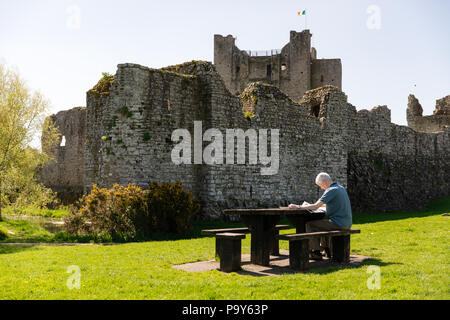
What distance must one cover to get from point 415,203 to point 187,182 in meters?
15.9

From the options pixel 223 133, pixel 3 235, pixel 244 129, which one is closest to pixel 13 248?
pixel 3 235

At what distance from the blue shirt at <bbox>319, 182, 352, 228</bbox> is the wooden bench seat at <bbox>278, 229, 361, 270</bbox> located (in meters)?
0.20

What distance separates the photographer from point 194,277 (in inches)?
243

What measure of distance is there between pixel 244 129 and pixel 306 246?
9.28 metres

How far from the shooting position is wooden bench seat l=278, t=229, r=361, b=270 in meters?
6.68

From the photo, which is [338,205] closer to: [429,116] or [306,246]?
[306,246]

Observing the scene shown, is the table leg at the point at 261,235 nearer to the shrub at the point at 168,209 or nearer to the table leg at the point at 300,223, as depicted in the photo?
the table leg at the point at 300,223

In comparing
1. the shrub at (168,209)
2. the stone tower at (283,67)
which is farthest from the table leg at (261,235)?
the stone tower at (283,67)

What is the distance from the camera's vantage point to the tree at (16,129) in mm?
14359

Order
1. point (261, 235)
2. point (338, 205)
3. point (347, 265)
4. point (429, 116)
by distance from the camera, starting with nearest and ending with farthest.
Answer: point (347, 265) < point (261, 235) < point (338, 205) < point (429, 116)

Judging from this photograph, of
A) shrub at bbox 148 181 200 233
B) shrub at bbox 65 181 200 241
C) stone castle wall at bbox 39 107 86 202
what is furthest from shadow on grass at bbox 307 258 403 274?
stone castle wall at bbox 39 107 86 202

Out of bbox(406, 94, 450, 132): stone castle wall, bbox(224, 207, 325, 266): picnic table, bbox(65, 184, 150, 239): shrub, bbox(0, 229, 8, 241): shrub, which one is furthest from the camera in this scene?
bbox(406, 94, 450, 132): stone castle wall

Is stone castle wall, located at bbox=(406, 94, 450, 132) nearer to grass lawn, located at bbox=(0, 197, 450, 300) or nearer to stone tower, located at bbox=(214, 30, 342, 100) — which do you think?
stone tower, located at bbox=(214, 30, 342, 100)

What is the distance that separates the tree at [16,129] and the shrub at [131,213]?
3.51m
